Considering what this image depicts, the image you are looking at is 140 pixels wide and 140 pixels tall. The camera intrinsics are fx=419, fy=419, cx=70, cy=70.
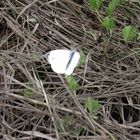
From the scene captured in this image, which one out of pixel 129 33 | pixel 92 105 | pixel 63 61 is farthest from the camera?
pixel 129 33

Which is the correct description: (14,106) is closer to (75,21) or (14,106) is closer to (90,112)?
(90,112)

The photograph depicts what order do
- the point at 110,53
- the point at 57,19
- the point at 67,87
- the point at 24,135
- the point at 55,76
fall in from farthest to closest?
the point at 57,19
the point at 110,53
the point at 55,76
the point at 67,87
the point at 24,135

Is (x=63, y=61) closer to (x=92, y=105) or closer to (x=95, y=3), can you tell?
(x=92, y=105)

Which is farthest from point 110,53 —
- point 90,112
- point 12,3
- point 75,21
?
point 12,3

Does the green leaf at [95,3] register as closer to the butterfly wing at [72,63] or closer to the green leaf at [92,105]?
the butterfly wing at [72,63]

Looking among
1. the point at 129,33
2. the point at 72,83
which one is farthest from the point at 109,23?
the point at 72,83

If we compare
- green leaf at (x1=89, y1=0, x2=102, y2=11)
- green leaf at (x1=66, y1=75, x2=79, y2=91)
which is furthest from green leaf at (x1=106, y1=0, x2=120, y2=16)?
green leaf at (x1=66, y1=75, x2=79, y2=91)
